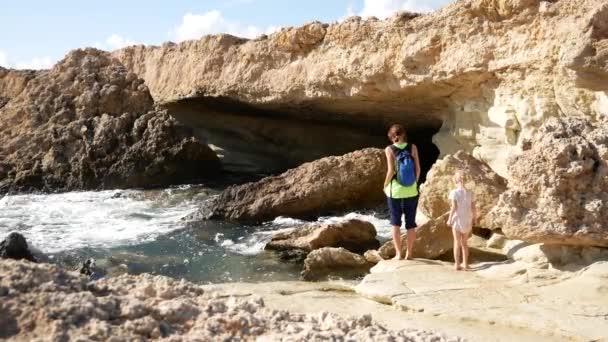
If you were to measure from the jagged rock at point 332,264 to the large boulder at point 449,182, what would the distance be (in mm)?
1728

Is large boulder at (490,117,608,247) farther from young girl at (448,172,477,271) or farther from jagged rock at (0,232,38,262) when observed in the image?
jagged rock at (0,232,38,262)

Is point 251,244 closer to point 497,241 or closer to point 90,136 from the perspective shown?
point 497,241

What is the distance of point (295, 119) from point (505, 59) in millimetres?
6805

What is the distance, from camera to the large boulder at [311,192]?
10305mm

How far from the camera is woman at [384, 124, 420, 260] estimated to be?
21.4 ft

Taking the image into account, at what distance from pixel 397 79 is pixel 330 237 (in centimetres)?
405

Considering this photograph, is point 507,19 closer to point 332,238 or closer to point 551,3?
point 551,3

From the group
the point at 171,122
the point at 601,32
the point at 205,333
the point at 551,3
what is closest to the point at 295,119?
the point at 171,122

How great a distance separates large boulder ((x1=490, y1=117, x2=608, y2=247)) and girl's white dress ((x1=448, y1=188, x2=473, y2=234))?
0.89 ft

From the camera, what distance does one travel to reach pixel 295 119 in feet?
50.4

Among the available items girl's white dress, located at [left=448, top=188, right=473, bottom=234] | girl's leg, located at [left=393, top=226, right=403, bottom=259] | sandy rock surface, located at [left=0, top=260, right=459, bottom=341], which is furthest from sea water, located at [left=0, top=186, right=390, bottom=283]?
sandy rock surface, located at [left=0, top=260, right=459, bottom=341]

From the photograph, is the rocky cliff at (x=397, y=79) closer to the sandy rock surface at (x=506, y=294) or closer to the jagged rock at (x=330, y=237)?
the sandy rock surface at (x=506, y=294)

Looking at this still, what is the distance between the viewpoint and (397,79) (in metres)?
11.1

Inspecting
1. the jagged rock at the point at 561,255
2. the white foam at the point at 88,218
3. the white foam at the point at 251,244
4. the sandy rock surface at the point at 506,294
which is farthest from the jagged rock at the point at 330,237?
the jagged rock at the point at 561,255
